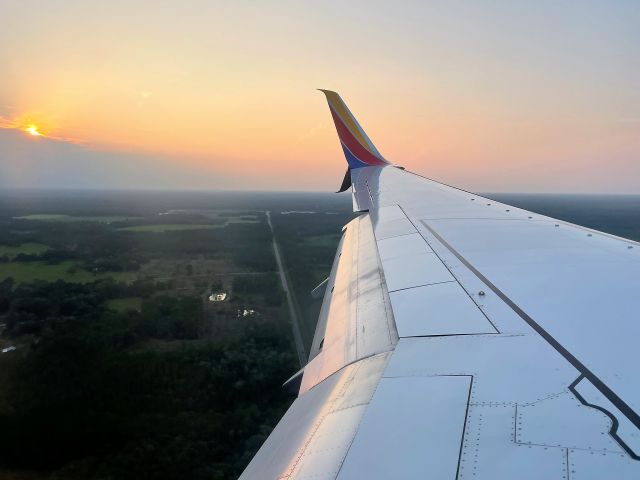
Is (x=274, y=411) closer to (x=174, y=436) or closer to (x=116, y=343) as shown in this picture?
(x=174, y=436)

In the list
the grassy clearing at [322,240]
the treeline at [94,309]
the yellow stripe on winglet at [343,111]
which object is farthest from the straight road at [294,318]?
the yellow stripe on winglet at [343,111]

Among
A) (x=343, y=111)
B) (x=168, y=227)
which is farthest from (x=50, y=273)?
(x=168, y=227)

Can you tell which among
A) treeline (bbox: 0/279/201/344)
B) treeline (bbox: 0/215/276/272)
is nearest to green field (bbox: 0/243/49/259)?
treeline (bbox: 0/215/276/272)

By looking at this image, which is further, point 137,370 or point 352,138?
point 137,370

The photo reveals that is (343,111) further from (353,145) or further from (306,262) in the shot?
(306,262)

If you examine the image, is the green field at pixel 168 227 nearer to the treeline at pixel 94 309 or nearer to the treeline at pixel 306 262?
the treeline at pixel 306 262

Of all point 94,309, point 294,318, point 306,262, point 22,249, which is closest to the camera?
point 294,318
